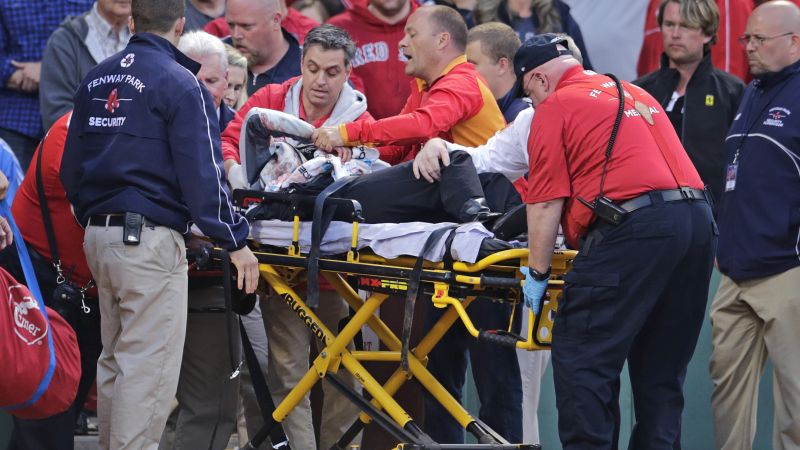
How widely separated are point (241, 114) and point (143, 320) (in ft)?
5.37

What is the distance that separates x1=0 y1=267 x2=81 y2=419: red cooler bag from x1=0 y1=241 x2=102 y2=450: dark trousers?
814mm

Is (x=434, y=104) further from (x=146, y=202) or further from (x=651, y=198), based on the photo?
(x=146, y=202)

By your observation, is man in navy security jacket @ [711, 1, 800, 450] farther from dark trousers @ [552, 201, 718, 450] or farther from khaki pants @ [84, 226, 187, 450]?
khaki pants @ [84, 226, 187, 450]

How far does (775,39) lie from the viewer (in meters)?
7.06

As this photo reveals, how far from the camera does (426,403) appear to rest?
6750 millimetres

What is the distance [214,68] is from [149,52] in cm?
137

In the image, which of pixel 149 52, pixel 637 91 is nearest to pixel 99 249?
pixel 149 52

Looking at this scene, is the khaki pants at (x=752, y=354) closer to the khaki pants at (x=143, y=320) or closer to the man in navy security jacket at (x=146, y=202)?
the man in navy security jacket at (x=146, y=202)

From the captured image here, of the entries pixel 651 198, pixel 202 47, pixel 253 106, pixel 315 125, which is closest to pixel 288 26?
pixel 202 47

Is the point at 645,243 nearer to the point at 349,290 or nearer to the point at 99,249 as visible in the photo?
the point at 349,290

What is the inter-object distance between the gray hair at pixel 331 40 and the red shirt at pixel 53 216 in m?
1.34

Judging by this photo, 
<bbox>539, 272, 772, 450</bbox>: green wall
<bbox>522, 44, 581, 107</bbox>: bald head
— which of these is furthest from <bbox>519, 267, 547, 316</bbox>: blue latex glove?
<bbox>539, 272, 772, 450</bbox>: green wall

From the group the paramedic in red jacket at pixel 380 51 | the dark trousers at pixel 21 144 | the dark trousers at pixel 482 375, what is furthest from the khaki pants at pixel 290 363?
the dark trousers at pixel 21 144

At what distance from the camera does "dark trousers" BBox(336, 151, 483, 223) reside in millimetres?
6066
